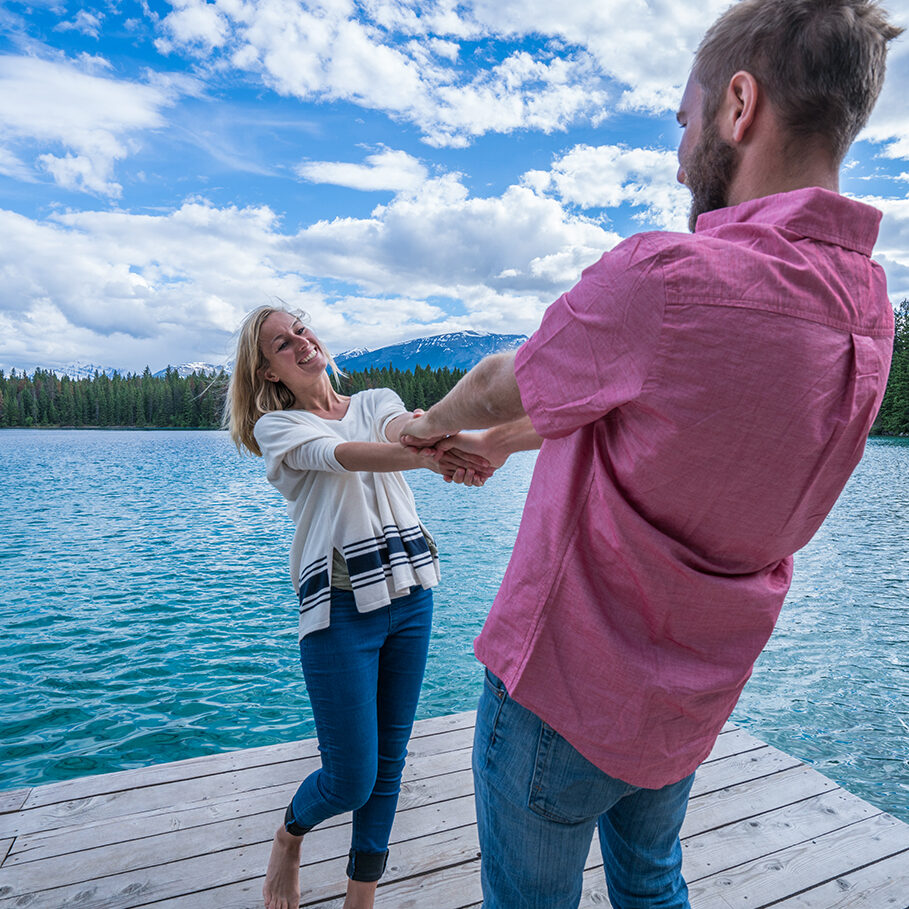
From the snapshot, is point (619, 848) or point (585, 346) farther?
point (619, 848)

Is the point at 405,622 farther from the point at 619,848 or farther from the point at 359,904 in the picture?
the point at 619,848

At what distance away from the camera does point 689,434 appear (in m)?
0.99

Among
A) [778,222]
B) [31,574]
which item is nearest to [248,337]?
[778,222]

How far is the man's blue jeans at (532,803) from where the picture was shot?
1235 millimetres

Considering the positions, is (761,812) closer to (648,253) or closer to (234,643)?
(648,253)

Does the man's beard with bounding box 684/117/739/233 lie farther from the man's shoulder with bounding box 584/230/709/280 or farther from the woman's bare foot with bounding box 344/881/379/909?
the woman's bare foot with bounding box 344/881/379/909

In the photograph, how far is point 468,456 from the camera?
7.78ft

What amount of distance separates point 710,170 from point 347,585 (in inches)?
67.9

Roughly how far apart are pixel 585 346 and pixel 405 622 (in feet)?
5.42

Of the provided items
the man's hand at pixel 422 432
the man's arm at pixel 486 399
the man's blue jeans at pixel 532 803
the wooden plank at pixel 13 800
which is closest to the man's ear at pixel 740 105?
the man's arm at pixel 486 399

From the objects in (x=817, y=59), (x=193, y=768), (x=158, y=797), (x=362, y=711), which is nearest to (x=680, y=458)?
(x=817, y=59)

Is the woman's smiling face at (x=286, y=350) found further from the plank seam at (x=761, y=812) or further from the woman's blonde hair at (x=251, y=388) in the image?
the plank seam at (x=761, y=812)

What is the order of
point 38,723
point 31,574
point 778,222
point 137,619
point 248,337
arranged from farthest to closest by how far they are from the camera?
point 31,574
point 137,619
point 38,723
point 248,337
point 778,222

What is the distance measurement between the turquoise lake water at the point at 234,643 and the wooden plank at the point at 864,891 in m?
3.11
